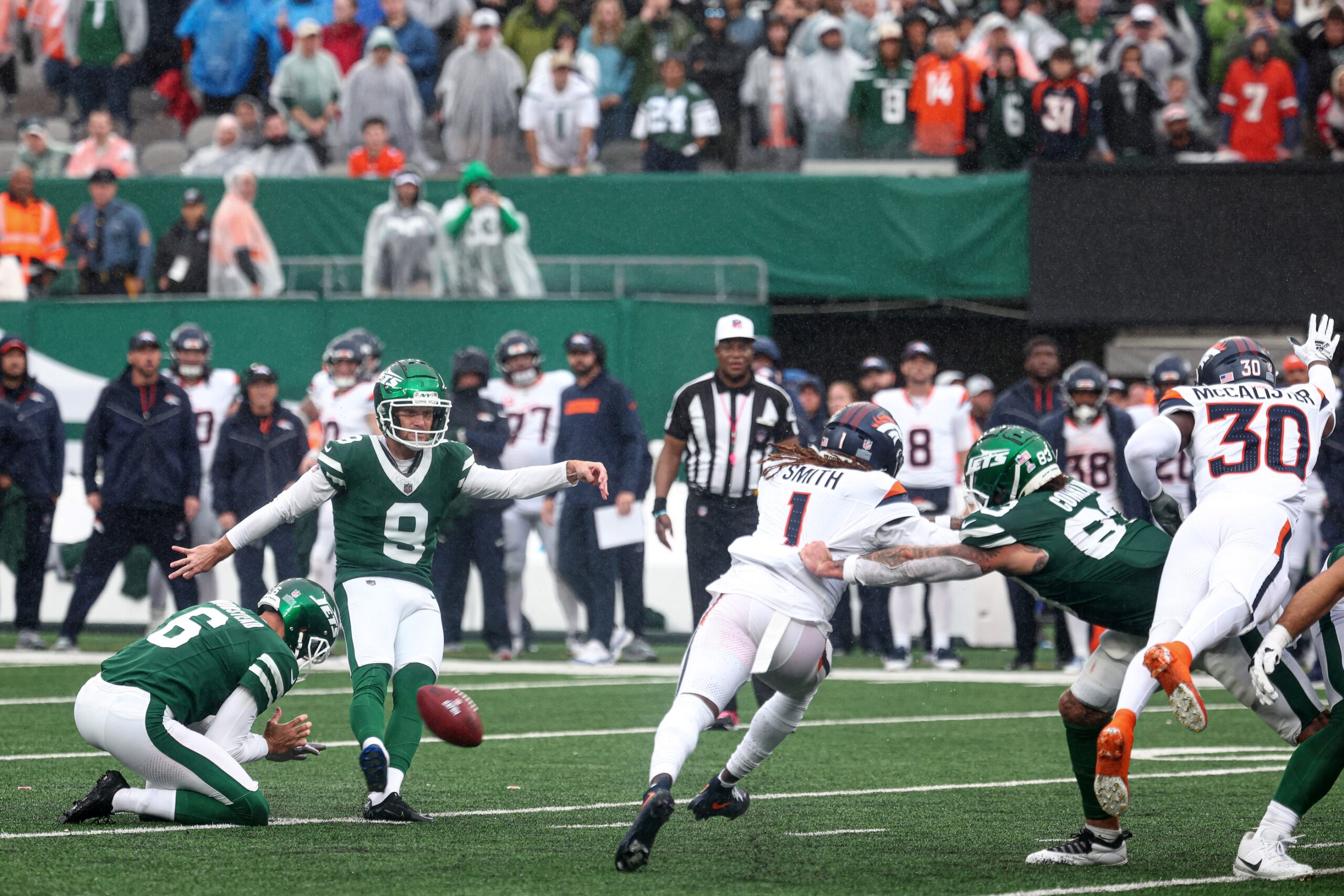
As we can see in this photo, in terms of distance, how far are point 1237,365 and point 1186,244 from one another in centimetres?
931

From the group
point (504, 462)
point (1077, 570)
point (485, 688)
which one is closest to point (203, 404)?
point (504, 462)

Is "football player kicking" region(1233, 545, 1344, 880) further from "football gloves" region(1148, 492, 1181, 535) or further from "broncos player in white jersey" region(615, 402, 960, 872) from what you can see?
"football gloves" region(1148, 492, 1181, 535)

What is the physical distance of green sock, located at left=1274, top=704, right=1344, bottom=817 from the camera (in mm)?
5387

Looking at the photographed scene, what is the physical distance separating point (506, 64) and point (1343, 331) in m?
7.62

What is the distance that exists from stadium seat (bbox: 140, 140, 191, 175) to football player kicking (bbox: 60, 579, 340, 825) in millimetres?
12599

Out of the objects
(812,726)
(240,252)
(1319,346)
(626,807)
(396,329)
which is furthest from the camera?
(240,252)

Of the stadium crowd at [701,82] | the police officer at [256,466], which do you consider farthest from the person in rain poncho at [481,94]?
the police officer at [256,466]

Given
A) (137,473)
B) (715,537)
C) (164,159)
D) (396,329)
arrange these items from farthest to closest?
1. (164,159)
2. (396,329)
3. (137,473)
4. (715,537)

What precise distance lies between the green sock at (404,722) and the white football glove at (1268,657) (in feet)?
8.79

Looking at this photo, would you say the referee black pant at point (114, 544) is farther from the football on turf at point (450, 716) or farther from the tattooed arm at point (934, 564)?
the tattooed arm at point (934, 564)

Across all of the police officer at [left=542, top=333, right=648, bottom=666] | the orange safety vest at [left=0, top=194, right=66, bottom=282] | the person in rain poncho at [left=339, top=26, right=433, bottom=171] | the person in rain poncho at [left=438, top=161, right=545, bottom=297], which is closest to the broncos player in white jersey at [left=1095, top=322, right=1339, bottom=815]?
the police officer at [left=542, top=333, right=648, bottom=666]

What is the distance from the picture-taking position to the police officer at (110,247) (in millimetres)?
16203

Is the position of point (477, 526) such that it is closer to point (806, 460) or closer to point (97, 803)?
point (97, 803)

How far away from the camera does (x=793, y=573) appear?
5918 millimetres
